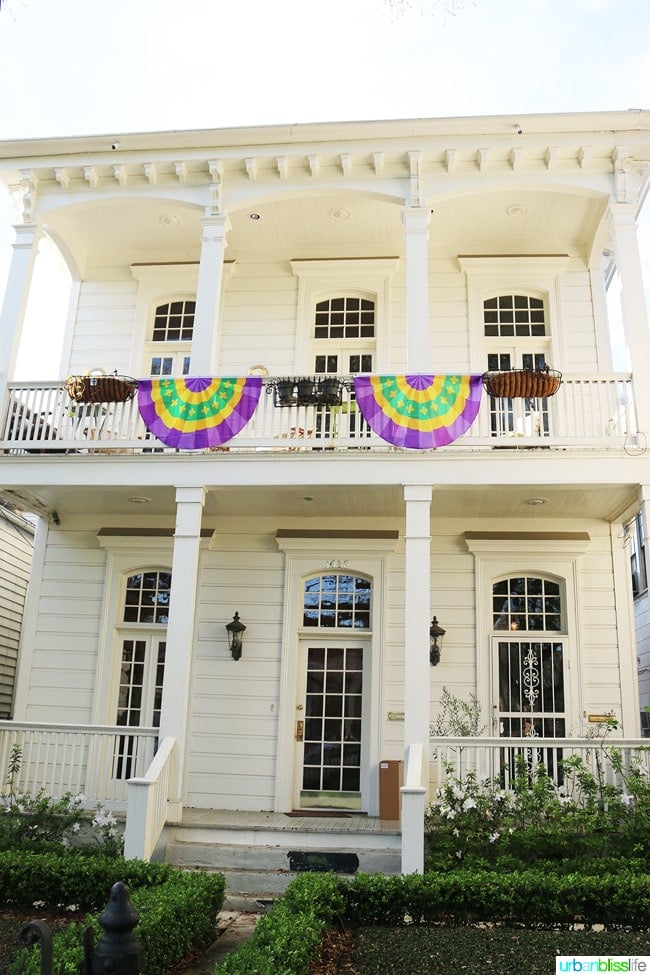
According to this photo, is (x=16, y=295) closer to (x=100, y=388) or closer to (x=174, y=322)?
(x=100, y=388)

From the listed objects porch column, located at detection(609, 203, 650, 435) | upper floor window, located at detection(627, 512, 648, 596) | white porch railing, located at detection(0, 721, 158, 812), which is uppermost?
porch column, located at detection(609, 203, 650, 435)

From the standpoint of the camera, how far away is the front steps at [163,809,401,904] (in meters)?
7.90

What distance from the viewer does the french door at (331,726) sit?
10.3 m

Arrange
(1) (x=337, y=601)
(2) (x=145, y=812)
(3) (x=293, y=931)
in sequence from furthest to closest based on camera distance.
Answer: (1) (x=337, y=601), (2) (x=145, y=812), (3) (x=293, y=931)

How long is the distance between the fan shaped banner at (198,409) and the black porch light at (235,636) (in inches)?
95.1

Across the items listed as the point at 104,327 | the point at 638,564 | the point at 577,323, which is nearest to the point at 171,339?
the point at 104,327

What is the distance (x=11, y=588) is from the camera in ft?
48.3

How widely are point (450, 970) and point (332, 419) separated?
587cm

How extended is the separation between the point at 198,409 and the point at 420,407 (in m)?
2.47

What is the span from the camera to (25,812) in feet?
27.6

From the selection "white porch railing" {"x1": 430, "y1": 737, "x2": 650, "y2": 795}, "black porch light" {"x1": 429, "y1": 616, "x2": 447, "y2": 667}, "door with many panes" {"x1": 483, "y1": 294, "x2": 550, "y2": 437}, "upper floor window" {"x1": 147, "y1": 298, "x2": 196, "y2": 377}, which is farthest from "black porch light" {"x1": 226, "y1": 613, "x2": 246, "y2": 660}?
"door with many panes" {"x1": 483, "y1": 294, "x2": 550, "y2": 437}

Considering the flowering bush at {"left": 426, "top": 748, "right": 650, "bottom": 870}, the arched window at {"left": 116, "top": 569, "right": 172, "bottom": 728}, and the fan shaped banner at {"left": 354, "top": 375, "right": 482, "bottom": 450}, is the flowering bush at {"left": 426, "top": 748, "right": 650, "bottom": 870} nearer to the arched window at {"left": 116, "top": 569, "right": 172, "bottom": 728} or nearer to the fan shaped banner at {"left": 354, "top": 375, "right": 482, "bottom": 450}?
the fan shaped banner at {"left": 354, "top": 375, "right": 482, "bottom": 450}

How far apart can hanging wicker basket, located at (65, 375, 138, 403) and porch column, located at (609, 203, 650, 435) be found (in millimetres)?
5582

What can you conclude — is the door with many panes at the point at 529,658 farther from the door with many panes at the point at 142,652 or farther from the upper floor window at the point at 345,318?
the door with many panes at the point at 142,652
